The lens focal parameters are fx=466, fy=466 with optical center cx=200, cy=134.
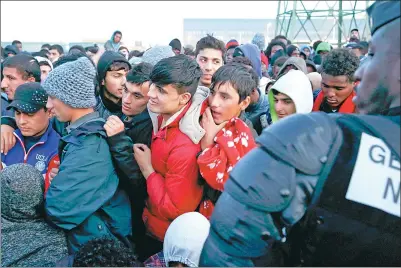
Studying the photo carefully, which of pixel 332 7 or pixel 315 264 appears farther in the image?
pixel 332 7

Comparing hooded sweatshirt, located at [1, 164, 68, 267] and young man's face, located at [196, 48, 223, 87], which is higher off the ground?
young man's face, located at [196, 48, 223, 87]

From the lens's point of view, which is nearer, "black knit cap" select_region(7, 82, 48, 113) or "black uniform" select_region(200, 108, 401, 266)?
"black uniform" select_region(200, 108, 401, 266)

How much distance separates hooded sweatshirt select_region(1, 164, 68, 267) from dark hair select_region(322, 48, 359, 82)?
7.33 ft

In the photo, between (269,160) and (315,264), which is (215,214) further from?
(315,264)

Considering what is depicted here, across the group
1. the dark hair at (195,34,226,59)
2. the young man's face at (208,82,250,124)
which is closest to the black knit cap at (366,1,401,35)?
the young man's face at (208,82,250,124)

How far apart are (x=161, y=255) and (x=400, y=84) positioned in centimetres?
184

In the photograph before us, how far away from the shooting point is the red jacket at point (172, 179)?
245 cm

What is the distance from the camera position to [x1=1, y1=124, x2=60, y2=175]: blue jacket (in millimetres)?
3152

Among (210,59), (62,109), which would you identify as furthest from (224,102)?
(210,59)

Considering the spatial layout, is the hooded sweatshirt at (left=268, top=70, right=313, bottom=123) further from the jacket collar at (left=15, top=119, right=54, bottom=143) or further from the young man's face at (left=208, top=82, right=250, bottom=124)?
the jacket collar at (left=15, top=119, right=54, bottom=143)

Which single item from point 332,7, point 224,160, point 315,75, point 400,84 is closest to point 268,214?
point 400,84

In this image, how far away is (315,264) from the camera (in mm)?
1210

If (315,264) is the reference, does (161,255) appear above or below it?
below

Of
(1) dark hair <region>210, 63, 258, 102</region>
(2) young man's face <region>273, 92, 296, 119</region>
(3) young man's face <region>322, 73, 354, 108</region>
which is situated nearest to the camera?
(1) dark hair <region>210, 63, 258, 102</region>
